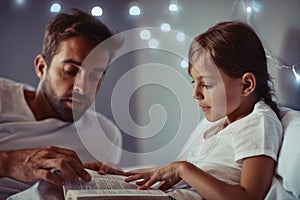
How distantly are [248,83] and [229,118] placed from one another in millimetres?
101

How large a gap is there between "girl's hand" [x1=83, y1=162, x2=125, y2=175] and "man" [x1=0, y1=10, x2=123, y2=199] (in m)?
0.01

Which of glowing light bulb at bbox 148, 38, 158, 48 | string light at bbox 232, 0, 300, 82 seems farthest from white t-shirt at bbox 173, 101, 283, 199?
glowing light bulb at bbox 148, 38, 158, 48

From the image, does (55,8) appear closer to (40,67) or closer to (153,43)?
(40,67)

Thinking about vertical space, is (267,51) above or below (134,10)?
below

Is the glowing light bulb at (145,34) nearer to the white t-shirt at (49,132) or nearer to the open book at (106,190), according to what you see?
the white t-shirt at (49,132)

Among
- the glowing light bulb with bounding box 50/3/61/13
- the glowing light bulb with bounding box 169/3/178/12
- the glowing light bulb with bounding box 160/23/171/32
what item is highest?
the glowing light bulb with bounding box 50/3/61/13

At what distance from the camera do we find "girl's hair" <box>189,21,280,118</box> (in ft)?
3.86

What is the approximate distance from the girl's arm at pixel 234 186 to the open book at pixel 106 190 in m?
0.04

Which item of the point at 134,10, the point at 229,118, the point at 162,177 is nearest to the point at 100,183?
the point at 162,177

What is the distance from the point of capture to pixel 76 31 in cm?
121

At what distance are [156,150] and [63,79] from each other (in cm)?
30

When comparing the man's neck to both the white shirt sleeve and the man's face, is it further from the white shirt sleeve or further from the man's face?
the white shirt sleeve

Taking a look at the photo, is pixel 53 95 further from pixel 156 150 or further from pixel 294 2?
pixel 294 2

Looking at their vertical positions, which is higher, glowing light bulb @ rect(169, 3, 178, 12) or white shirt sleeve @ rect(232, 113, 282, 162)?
glowing light bulb @ rect(169, 3, 178, 12)
